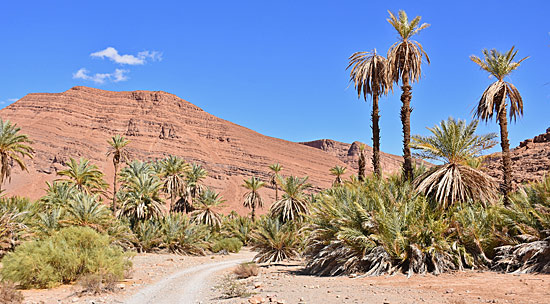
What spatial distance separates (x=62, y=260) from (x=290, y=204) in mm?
12562

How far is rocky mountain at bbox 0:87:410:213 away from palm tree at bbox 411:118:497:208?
302 feet

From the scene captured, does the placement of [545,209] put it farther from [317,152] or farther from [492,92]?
[317,152]

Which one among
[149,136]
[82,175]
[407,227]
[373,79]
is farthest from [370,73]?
[149,136]

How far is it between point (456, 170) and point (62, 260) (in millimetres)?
12971

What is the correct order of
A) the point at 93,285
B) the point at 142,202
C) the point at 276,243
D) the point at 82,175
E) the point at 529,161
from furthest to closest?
1. the point at 529,161
2. the point at 82,175
3. the point at 142,202
4. the point at 276,243
5. the point at 93,285

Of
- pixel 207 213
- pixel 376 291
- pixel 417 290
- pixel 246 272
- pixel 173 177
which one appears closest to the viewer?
pixel 417 290

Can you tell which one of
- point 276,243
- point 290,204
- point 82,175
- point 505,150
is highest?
point 505,150

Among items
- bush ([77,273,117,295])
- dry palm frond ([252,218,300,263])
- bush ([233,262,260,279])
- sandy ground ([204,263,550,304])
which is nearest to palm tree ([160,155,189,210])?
dry palm frond ([252,218,300,263])

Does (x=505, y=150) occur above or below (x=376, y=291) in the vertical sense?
above

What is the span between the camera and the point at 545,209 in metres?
11.6

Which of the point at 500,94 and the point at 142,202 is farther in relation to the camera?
the point at 142,202

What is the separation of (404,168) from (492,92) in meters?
6.36

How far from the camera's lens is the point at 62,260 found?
1362cm

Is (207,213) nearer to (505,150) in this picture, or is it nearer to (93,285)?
(505,150)
